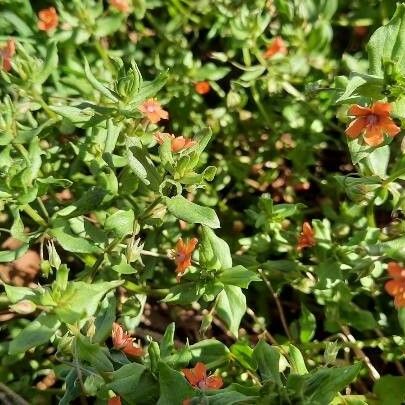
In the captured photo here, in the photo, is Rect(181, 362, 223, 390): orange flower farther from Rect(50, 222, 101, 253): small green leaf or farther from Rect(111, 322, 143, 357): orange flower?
Rect(50, 222, 101, 253): small green leaf

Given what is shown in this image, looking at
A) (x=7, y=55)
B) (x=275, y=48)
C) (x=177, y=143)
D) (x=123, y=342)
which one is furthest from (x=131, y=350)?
(x=275, y=48)

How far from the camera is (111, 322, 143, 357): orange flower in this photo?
5.90ft

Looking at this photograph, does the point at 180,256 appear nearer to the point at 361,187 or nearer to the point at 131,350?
the point at 131,350

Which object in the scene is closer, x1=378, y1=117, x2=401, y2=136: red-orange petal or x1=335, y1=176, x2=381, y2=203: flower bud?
x1=378, y1=117, x2=401, y2=136: red-orange petal

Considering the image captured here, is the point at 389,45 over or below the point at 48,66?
over

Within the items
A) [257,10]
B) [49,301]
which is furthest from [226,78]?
[49,301]

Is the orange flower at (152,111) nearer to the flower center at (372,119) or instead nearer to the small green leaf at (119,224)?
the small green leaf at (119,224)

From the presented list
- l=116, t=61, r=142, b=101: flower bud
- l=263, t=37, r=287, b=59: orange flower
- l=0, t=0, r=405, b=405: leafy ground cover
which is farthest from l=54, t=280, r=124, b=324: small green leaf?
l=263, t=37, r=287, b=59: orange flower

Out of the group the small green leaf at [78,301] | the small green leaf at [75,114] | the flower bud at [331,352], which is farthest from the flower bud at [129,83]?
the flower bud at [331,352]

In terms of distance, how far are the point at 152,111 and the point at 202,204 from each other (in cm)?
51

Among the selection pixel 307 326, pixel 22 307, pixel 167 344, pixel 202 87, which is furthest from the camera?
pixel 202 87

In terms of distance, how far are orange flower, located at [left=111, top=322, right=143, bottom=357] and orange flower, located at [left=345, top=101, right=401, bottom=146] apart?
80 cm

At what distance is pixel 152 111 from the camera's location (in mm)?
2037

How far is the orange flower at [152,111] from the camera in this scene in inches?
78.7
